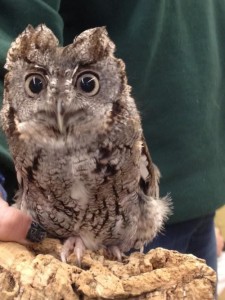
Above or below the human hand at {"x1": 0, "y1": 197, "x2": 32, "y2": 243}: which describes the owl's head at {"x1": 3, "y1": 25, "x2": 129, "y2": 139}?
above

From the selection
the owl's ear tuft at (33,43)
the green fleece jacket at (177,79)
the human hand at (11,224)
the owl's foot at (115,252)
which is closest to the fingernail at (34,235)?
the human hand at (11,224)

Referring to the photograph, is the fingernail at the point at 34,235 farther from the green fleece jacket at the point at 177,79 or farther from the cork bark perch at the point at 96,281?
the green fleece jacket at the point at 177,79

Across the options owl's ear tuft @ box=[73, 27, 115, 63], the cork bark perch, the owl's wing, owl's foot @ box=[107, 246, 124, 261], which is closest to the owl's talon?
owl's foot @ box=[107, 246, 124, 261]

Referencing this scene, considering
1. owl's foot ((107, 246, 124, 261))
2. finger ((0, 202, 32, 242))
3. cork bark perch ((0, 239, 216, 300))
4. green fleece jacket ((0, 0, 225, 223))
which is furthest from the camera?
green fleece jacket ((0, 0, 225, 223))

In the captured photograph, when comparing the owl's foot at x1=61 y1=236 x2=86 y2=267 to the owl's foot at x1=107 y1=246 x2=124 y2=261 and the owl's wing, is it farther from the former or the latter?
the owl's wing

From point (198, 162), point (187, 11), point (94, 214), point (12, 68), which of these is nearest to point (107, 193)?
point (94, 214)

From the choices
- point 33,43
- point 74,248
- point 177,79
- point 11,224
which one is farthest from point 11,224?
point 177,79

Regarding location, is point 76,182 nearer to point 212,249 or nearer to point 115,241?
point 115,241
